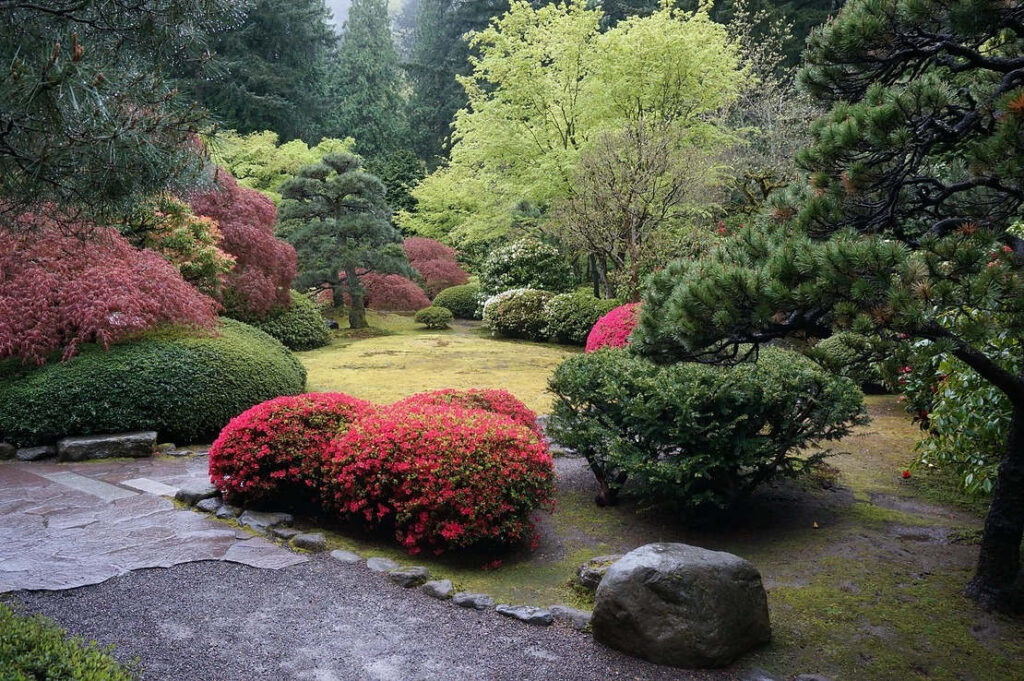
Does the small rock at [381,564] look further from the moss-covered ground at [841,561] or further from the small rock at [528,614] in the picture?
the small rock at [528,614]

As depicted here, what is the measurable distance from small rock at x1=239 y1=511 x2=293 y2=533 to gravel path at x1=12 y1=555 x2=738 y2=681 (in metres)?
0.76

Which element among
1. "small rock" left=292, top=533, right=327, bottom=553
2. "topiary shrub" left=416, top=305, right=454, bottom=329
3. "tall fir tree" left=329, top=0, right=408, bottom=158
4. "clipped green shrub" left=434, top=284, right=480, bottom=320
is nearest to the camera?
"small rock" left=292, top=533, right=327, bottom=553

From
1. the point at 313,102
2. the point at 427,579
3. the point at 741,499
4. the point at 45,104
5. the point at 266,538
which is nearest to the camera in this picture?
the point at 45,104

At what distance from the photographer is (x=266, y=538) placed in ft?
15.3

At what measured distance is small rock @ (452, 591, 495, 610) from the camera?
3807mm

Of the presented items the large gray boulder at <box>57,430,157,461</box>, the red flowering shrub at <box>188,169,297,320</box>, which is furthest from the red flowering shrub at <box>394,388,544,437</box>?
the red flowering shrub at <box>188,169,297,320</box>

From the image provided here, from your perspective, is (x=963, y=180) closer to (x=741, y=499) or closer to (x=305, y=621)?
(x=741, y=499)

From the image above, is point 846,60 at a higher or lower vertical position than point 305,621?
higher

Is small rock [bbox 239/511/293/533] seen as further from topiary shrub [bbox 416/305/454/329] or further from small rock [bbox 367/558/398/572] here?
topiary shrub [bbox 416/305/454/329]

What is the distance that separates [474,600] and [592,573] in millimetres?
684

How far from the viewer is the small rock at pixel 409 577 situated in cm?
405

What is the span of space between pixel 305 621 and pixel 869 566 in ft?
10.7

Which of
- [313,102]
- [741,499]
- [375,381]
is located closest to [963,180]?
[741,499]

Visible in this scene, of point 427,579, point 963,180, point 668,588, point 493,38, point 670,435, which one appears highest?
point 493,38
